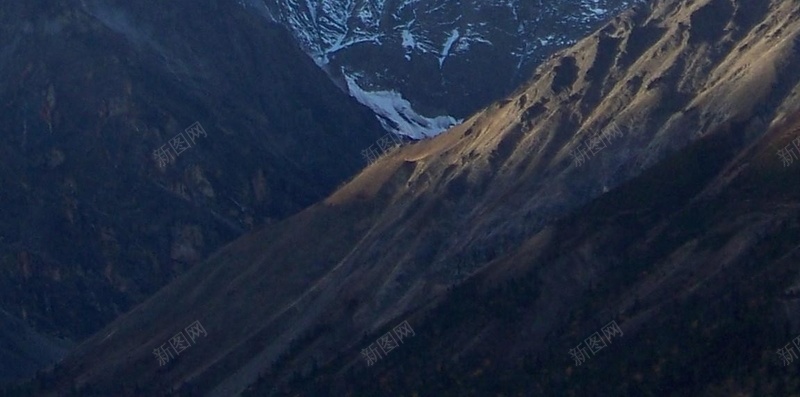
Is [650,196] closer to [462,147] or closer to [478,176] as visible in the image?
[478,176]

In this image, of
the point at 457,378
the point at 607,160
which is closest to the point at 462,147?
the point at 607,160

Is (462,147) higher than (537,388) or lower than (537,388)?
higher

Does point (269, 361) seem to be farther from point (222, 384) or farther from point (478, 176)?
point (478, 176)

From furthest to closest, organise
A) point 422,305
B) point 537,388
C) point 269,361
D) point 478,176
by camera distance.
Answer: point 478,176
point 269,361
point 422,305
point 537,388

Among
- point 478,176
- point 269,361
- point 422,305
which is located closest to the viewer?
point 422,305

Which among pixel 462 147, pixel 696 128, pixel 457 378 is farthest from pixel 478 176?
pixel 457 378

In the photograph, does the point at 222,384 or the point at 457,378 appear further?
the point at 222,384
